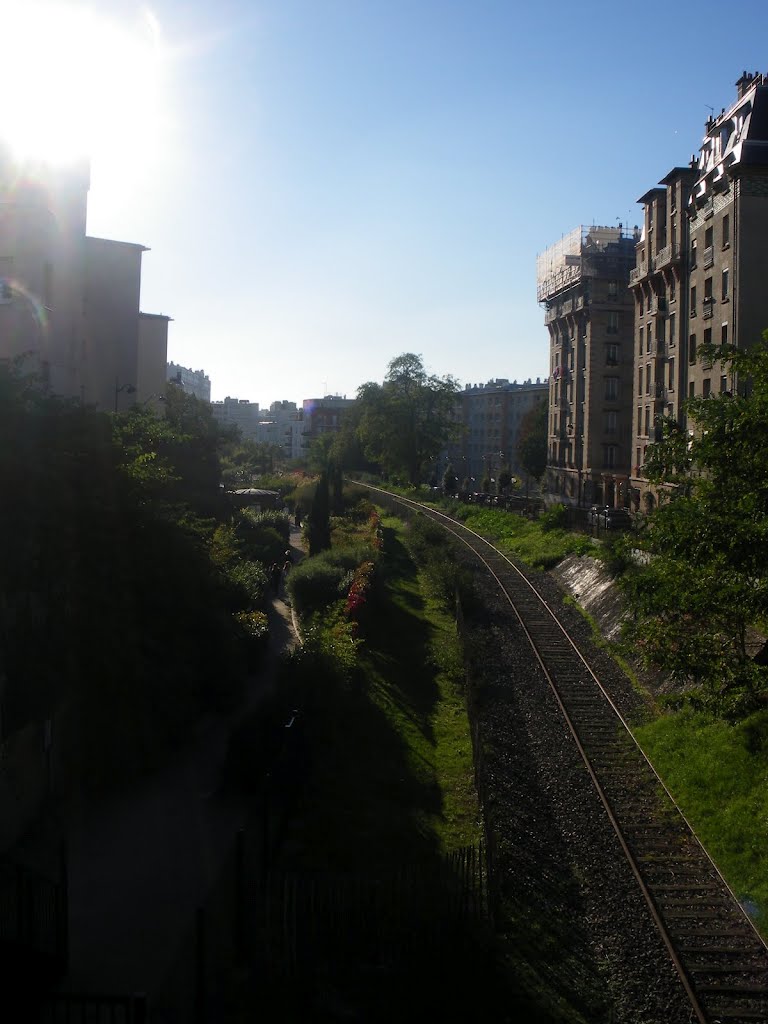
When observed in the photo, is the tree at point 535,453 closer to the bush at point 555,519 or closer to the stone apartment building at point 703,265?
the stone apartment building at point 703,265

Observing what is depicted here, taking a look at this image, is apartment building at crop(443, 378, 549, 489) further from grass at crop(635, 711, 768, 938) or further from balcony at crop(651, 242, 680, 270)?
grass at crop(635, 711, 768, 938)

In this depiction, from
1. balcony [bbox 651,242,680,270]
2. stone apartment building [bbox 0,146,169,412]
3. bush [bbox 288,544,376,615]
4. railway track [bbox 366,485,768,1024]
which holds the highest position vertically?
balcony [bbox 651,242,680,270]

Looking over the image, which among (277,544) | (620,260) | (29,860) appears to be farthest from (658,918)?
(620,260)

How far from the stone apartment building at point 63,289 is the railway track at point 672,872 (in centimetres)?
1235

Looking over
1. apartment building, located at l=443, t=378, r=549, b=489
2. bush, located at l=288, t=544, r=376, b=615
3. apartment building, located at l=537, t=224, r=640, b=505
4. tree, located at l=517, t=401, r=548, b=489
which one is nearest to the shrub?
bush, located at l=288, t=544, r=376, b=615

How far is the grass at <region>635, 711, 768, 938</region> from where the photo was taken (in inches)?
439

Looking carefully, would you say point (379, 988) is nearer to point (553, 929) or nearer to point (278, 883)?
point (278, 883)

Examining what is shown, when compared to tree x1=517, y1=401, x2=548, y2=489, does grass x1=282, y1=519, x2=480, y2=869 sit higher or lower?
lower

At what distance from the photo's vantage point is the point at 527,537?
136 ft

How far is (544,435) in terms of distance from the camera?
76.7 m

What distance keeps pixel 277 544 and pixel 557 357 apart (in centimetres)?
3636

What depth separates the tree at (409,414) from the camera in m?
70.6

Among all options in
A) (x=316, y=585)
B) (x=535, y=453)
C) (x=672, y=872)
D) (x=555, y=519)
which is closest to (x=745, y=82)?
(x=555, y=519)

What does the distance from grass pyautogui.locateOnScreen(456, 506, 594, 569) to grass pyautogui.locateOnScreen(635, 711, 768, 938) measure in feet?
57.8
